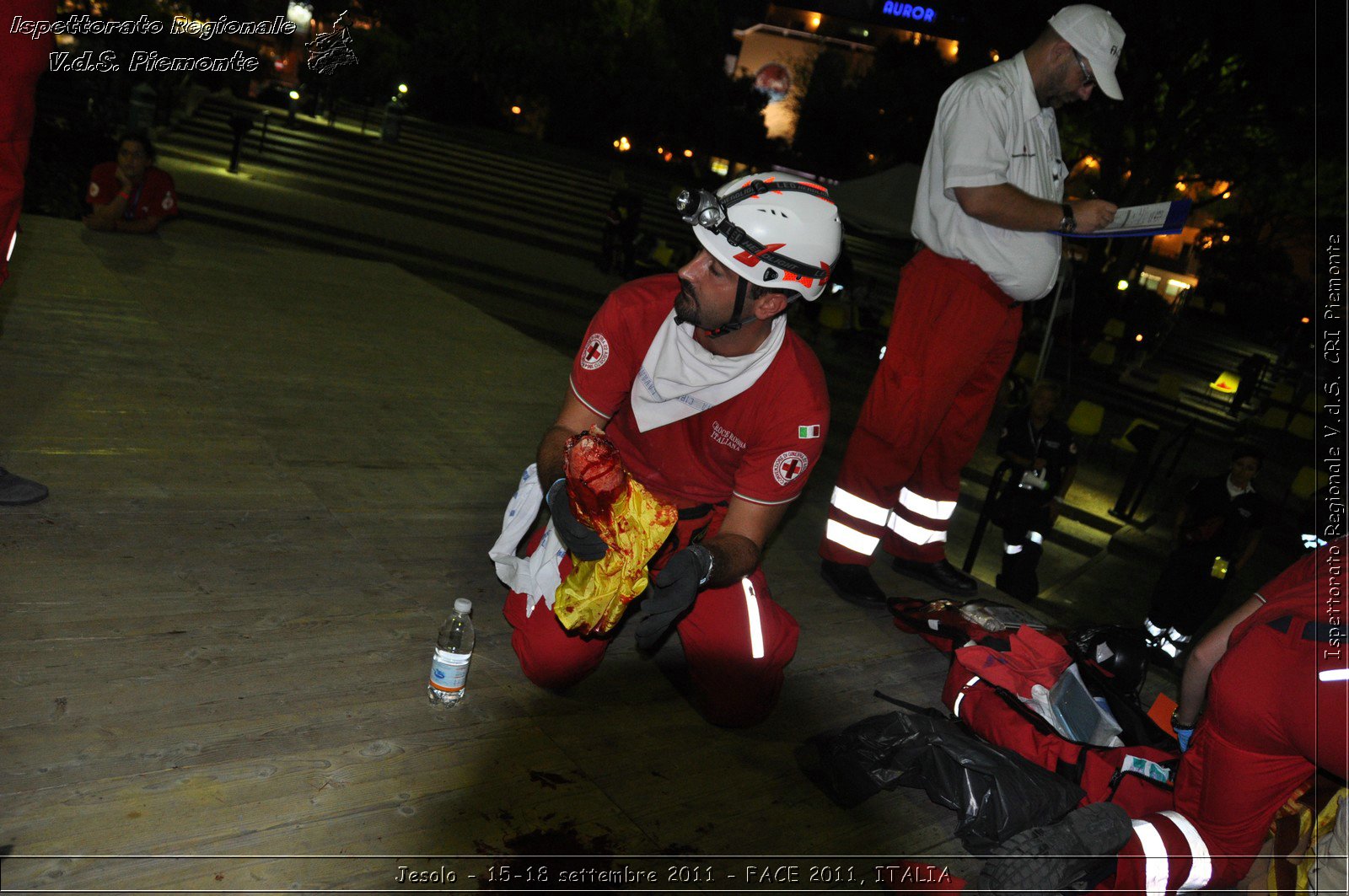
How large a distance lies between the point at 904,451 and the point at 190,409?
2.94 metres

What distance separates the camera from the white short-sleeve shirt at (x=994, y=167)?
12.3 feet

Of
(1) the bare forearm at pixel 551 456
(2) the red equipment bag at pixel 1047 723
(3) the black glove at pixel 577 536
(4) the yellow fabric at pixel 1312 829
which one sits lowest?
(2) the red equipment bag at pixel 1047 723

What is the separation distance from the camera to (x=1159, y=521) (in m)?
10.3

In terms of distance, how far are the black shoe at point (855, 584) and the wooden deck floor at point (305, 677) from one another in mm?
97

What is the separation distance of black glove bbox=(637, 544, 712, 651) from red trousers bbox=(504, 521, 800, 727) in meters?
0.30

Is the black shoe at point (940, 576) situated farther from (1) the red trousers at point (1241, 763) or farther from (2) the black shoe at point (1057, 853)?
(2) the black shoe at point (1057, 853)

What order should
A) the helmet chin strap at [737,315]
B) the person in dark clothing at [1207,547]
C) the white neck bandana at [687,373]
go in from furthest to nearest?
the person in dark clothing at [1207,547] → the white neck bandana at [687,373] → the helmet chin strap at [737,315]

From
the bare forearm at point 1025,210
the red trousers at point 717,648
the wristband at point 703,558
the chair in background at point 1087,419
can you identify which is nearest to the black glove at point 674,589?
the wristband at point 703,558

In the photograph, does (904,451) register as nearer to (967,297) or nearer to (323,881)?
(967,297)

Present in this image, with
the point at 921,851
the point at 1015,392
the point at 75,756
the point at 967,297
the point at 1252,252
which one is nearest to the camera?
the point at 75,756

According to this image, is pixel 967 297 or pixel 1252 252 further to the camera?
pixel 1252 252

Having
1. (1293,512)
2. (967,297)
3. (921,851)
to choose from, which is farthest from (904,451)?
(1293,512)

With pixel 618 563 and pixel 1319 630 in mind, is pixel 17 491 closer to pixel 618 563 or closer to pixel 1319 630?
pixel 618 563

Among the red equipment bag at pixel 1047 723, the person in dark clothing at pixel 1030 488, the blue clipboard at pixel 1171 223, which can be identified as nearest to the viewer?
the red equipment bag at pixel 1047 723
